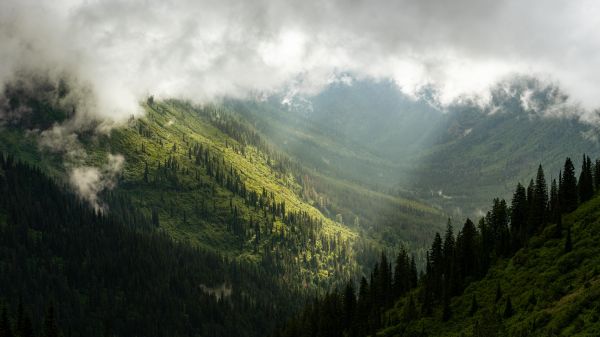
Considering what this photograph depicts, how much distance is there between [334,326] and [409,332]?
3978 cm

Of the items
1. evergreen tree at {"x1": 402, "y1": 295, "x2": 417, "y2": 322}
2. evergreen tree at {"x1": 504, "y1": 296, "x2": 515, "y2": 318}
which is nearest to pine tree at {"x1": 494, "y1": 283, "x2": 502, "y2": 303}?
evergreen tree at {"x1": 504, "y1": 296, "x2": 515, "y2": 318}

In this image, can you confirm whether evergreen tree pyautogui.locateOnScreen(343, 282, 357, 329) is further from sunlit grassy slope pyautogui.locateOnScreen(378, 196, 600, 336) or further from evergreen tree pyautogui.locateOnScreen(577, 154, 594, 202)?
evergreen tree pyautogui.locateOnScreen(577, 154, 594, 202)

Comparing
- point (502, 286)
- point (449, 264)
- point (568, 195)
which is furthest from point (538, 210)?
point (502, 286)

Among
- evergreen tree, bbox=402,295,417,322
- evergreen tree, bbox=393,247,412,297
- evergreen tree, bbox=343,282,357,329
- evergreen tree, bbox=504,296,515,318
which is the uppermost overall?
evergreen tree, bbox=393,247,412,297

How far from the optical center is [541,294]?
123m

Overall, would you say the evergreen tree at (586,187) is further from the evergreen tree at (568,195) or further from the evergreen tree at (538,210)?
the evergreen tree at (538,210)

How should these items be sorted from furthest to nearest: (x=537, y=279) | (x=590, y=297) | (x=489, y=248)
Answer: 1. (x=489, y=248)
2. (x=537, y=279)
3. (x=590, y=297)

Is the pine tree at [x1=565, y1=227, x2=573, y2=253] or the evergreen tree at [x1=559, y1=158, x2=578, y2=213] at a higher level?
the evergreen tree at [x1=559, y1=158, x2=578, y2=213]

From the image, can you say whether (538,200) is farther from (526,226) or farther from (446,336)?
(446,336)

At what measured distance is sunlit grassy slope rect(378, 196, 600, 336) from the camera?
104188mm

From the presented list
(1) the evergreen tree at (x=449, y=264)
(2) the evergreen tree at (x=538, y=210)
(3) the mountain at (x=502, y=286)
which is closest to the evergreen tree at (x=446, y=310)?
(3) the mountain at (x=502, y=286)

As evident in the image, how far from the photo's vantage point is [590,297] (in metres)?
104

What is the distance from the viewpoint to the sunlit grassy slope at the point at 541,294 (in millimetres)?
104188

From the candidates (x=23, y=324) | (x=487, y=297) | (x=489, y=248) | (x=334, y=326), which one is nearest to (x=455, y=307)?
(x=487, y=297)
